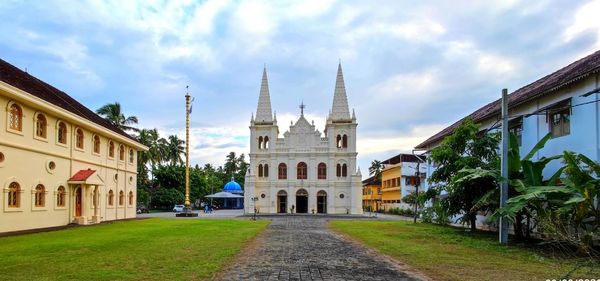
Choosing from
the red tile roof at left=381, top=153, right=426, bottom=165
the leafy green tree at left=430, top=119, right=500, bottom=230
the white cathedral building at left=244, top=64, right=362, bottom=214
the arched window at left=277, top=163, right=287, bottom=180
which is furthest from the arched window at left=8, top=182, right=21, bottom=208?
the red tile roof at left=381, top=153, right=426, bottom=165

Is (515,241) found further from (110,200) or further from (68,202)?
(110,200)

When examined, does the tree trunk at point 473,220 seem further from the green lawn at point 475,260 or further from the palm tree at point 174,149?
the palm tree at point 174,149

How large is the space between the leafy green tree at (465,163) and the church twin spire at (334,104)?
3362 cm

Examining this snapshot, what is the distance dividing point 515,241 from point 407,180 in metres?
39.8

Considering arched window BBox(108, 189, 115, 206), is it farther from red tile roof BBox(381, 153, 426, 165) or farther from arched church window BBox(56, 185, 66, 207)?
red tile roof BBox(381, 153, 426, 165)

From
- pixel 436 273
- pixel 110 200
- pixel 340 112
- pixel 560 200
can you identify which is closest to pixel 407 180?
pixel 340 112

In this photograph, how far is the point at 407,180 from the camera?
55531mm

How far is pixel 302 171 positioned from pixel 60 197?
111ft

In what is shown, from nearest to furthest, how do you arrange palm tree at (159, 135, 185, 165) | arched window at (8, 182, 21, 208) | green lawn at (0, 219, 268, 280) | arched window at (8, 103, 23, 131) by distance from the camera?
green lawn at (0, 219, 268, 280) → arched window at (8, 103, 23, 131) → arched window at (8, 182, 21, 208) → palm tree at (159, 135, 185, 165)

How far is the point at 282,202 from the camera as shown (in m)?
55.1

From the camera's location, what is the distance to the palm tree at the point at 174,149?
62316 mm

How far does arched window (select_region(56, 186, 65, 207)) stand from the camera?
23.0 metres

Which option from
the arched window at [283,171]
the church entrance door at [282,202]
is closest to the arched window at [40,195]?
the church entrance door at [282,202]

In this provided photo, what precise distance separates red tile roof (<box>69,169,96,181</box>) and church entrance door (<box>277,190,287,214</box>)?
3100cm
